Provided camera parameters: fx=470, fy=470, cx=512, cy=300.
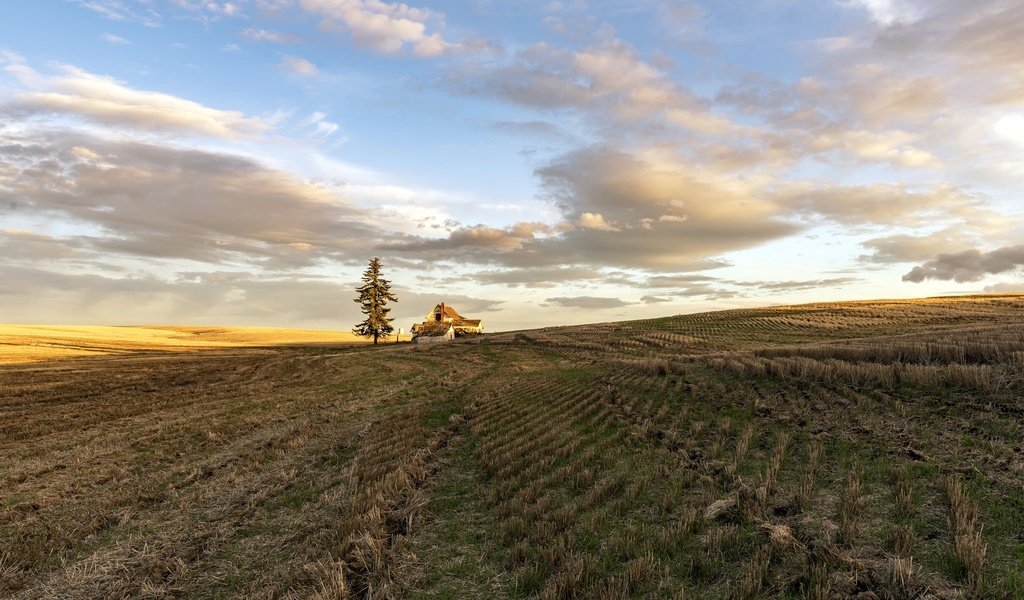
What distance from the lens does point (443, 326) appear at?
87.6 metres

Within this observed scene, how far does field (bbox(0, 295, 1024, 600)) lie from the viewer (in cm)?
652

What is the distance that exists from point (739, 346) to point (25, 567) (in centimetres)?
5046

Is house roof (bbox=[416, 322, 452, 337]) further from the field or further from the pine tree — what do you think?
the field

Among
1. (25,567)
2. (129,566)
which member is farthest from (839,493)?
(25,567)

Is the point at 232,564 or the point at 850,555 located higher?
the point at 850,555

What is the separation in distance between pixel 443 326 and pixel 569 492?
7910cm

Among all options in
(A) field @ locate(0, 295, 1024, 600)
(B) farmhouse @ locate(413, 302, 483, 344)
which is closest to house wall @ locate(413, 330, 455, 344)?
(B) farmhouse @ locate(413, 302, 483, 344)

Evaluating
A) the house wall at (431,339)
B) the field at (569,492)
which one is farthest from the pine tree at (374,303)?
the field at (569,492)

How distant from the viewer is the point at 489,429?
53.1ft

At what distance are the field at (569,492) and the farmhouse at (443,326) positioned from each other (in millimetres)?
62153

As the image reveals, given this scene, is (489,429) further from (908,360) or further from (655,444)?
(908,360)

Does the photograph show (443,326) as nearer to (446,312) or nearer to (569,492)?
(446,312)

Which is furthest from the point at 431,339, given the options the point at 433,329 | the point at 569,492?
the point at 569,492

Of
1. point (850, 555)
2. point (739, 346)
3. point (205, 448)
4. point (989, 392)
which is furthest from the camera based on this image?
point (739, 346)
